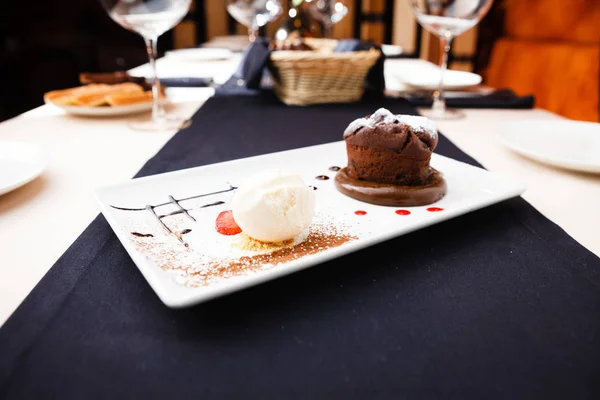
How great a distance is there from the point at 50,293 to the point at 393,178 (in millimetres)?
505

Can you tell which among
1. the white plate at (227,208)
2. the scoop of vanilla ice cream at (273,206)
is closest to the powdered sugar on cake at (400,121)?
the white plate at (227,208)

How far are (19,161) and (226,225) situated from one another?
47 cm

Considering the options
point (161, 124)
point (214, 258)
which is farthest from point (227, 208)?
point (161, 124)

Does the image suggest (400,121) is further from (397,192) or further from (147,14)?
(147,14)

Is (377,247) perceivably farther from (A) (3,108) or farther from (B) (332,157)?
(A) (3,108)

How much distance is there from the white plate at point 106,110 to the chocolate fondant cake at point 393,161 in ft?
2.43

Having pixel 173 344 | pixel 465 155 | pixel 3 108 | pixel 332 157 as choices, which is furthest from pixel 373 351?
pixel 3 108

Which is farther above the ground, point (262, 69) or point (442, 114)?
point (262, 69)

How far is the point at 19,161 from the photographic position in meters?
0.86

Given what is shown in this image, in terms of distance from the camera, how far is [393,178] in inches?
30.2

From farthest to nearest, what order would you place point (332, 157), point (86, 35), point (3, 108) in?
point (86, 35), point (3, 108), point (332, 157)

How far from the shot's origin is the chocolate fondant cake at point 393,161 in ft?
2.41

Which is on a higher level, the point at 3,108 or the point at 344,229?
the point at 344,229

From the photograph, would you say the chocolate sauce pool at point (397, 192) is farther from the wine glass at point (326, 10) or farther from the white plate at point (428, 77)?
the wine glass at point (326, 10)
